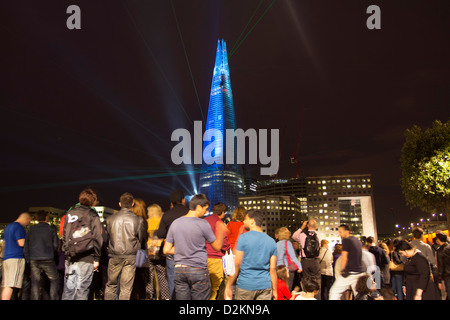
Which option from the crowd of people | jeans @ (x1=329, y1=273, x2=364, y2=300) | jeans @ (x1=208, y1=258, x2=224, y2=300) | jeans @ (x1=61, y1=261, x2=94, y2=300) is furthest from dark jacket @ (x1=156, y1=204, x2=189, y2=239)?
jeans @ (x1=329, y1=273, x2=364, y2=300)

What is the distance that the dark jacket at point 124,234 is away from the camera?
7383 mm

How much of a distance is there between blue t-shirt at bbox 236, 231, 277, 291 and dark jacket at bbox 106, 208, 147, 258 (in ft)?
8.53

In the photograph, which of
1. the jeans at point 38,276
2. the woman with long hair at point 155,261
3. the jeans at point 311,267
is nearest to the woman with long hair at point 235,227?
the woman with long hair at point 155,261

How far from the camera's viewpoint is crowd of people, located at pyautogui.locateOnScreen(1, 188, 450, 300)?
6.23 meters

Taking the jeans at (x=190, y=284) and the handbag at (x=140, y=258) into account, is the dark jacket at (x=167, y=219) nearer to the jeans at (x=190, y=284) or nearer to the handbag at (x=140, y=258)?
the handbag at (x=140, y=258)

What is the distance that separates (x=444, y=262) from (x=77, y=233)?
9424 millimetres

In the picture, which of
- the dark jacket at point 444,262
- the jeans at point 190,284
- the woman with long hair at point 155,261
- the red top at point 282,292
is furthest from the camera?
the dark jacket at point 444,262

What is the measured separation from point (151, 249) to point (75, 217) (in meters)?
2.24

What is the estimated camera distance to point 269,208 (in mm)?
186875

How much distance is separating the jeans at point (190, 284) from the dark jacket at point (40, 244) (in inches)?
165

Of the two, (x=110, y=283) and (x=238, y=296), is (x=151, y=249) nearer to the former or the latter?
(x=110, y=283)

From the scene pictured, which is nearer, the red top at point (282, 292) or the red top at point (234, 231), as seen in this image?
the red top at point (282, 292)
